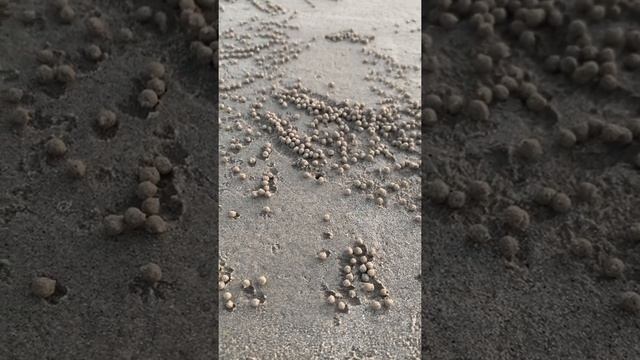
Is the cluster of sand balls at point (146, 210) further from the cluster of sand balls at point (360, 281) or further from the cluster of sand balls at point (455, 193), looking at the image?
the cluster of sand balls at point (455, 193)

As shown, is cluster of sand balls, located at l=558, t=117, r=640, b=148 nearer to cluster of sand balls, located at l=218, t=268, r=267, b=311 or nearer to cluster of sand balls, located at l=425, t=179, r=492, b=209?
cluster of sand balls, located at l=425, t=179, r=492, b=209

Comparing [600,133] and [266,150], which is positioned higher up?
[600,133]

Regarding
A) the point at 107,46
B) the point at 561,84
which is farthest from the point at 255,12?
the point at 561,84

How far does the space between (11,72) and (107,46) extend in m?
0.68

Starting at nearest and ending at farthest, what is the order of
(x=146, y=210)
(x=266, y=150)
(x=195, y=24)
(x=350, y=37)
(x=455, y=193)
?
1. (x=146, y=210)
2. (x=455, y=193)
3. (x=266, y=150)
4. (x=195, y=24)
5. (x=350, y=37)

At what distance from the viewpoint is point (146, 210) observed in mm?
3865

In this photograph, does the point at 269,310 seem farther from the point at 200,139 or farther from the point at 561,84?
the point at 561,84

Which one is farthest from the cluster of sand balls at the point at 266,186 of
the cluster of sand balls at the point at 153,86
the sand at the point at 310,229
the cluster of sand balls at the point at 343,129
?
the cluster of sand balls at the point at 153,86

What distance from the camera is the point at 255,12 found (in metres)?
5.42

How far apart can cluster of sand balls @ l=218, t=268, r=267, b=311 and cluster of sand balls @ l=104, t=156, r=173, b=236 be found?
0.47 metres

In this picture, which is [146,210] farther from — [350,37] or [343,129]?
[350,37]

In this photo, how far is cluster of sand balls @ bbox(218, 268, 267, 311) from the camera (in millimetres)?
3588

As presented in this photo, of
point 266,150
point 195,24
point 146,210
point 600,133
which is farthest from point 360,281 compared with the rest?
point 195,24

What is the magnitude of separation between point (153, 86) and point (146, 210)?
3.47 feet
